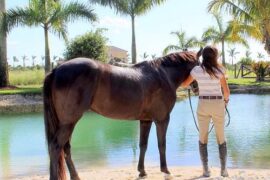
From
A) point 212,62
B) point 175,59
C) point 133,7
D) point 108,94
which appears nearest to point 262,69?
point 133,7

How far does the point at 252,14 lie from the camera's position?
1755 cm

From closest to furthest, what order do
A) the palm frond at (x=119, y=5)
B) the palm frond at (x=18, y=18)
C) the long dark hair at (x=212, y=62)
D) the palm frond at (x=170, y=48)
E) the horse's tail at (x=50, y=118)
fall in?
the horse's tail at (x=50, y=118)
the long dark hair at (x=212, y=62)
the palm frond at (x=18, y=18)
the palm frond at (x=119, y=5)
the palm frond at (x=170, y=48)

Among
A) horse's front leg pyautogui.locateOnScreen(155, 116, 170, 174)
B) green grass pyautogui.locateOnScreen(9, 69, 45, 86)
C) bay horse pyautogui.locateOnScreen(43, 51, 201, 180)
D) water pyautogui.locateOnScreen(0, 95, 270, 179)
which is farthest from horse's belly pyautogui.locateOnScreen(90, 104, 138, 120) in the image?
green grass pyautogui.locateOnScreen(9, 69, 45, 86)

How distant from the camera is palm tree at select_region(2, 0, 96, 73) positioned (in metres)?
23.8

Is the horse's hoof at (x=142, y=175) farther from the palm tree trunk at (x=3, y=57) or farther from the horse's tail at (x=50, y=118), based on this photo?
the palm tree trunk at (x=3, y=57)

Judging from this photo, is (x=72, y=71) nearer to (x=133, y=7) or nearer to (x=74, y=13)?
(x=74, y=13)

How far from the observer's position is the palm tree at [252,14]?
15922mm

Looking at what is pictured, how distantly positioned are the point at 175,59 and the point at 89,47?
65.5ft

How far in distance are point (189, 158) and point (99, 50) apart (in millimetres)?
18317

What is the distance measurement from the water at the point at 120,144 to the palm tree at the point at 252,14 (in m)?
3.88

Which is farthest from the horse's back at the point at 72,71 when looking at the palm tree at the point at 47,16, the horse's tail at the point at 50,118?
the palm tree at the point at 47,16

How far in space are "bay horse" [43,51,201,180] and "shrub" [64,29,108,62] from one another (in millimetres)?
A: 19734

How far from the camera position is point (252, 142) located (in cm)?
959

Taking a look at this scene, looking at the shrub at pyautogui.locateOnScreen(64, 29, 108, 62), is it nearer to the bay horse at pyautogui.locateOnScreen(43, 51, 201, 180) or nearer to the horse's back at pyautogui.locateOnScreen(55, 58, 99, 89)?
the bay horse at pyautogui.locateOnScreen(43, 51, 201, 180)
